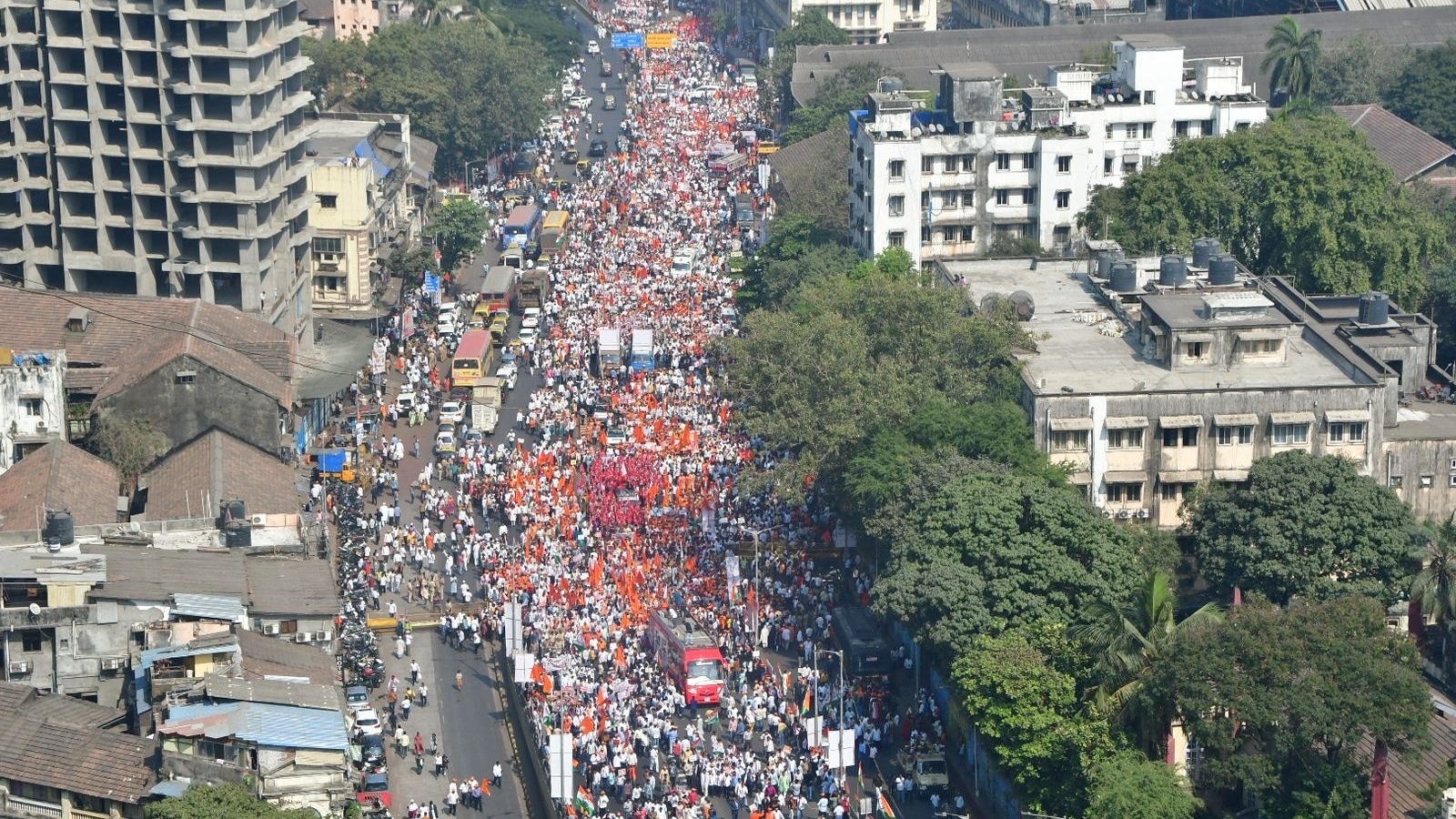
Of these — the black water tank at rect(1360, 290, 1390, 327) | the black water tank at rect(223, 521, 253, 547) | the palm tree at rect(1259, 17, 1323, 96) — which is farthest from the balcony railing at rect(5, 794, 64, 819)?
the palm tree at rect(1259, 17, 1323, 96)

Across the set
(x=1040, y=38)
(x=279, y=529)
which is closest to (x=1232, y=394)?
(x=279, y=529)

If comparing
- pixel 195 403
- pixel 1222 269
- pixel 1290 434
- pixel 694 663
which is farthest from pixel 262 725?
pixel 1222 269

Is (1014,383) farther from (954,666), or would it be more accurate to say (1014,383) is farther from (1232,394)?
(954,666)

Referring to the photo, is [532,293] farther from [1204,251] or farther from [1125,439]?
[1125,439]

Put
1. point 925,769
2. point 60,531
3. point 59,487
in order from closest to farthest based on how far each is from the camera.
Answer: point 925,769
point 60,531
point 59,487

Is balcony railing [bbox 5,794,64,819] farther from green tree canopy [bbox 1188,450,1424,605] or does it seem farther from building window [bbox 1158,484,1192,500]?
building window [bbox 1158,484,1192,500]

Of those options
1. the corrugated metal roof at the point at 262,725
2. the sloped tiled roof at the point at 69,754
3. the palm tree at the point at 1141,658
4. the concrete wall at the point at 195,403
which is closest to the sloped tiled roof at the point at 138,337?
the concrete wall at the point at 195,403
